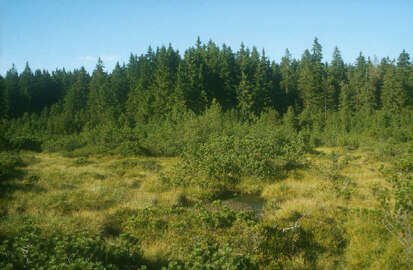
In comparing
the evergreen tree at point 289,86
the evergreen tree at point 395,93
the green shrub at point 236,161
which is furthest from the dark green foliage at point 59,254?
the evergreen tree at point 395,93

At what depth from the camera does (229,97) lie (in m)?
42.7

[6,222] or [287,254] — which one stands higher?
[6,222]

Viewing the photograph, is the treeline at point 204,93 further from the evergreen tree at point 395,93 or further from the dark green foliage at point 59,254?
the dark green foliage at point 59,254

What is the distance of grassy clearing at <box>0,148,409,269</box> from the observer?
193 inches

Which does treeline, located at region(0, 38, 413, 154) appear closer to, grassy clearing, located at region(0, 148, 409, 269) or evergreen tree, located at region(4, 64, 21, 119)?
evergreen tree, located at region(4, 64, 21, 119)

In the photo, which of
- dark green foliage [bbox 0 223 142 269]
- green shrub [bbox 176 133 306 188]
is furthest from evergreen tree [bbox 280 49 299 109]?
dark green foliage [bbox 0 223 142 269]

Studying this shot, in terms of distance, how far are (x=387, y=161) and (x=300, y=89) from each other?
3994 cm

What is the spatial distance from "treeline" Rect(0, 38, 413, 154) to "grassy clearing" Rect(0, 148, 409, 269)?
60.4 feet

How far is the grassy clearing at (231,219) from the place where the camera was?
4.91 metres

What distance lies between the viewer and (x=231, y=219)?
19.7 ft

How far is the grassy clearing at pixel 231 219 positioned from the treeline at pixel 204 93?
→ 18.4 meters

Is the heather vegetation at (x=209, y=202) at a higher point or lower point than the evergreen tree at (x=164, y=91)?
lower

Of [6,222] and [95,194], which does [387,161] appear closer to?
[95,194]

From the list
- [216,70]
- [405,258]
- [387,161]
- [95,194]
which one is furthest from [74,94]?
[405,258]
